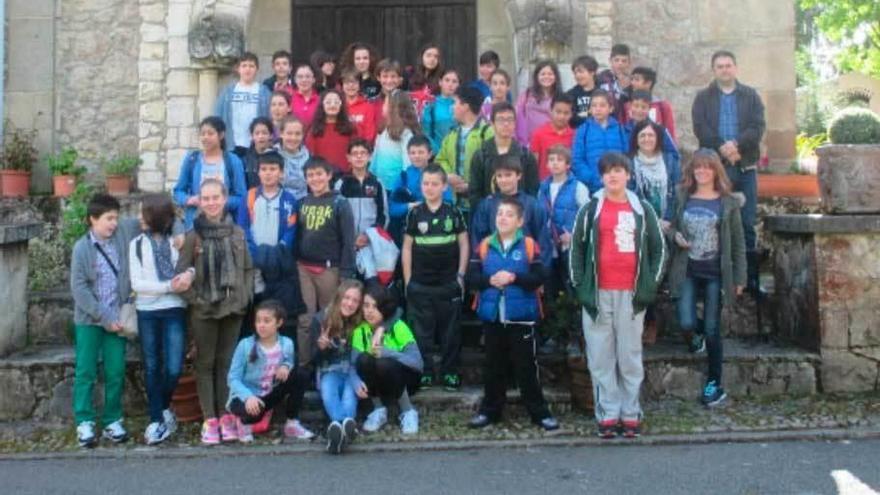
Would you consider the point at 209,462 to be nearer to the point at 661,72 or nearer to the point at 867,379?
the point at 867,379

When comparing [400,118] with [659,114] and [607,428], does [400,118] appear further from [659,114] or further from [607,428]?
[607,428]

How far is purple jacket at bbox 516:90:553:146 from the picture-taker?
301 inches

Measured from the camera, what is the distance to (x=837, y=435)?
18.8ft

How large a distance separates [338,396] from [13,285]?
2.86 m

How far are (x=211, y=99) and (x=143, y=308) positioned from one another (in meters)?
4.14

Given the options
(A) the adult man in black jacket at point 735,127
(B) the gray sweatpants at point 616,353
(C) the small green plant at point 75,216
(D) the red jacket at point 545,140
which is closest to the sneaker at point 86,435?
(C) the small green plant at point 75,216

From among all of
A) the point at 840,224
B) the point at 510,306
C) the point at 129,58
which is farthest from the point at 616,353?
the point at 129,58

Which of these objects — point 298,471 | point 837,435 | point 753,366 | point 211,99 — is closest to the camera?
point 298,471

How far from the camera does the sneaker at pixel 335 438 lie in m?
5.55

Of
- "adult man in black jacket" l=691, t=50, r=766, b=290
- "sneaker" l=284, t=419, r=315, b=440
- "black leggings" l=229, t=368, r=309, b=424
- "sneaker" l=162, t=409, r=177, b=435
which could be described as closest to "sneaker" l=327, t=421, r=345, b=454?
"sneaker" l=284, t=419, r=315, b=440

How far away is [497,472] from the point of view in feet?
17.0

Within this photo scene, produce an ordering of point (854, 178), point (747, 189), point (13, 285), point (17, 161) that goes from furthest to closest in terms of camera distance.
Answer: point (17, 161)
point (747, 189)
point (13, 285)
point (854, 178)

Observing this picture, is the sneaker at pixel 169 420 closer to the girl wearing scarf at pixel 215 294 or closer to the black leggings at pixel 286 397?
the girl wearing scarf at pixel 215 294

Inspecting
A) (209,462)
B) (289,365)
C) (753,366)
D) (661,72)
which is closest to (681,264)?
(753,366)
